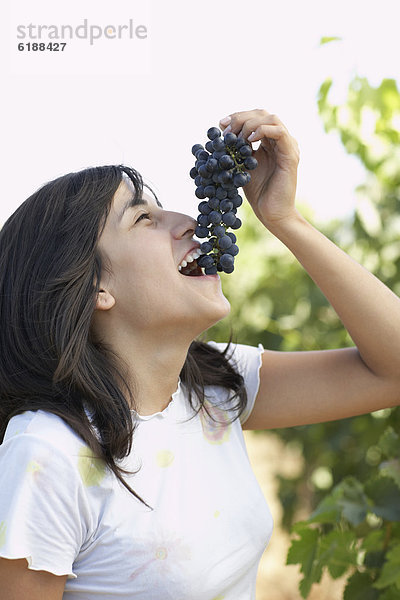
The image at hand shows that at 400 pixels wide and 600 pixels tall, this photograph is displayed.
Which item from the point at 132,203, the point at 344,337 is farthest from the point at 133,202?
the point at 344,337

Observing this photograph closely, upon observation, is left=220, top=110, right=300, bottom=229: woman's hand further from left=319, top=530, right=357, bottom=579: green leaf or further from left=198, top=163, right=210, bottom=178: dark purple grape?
left=319, top=530, right=357, bottom=579: green leaf

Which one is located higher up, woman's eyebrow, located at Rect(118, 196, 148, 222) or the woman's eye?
woman's eyebrow, located at Rect(118, 196, 148, 222)

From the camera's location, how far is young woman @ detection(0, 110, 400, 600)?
59.4 inches

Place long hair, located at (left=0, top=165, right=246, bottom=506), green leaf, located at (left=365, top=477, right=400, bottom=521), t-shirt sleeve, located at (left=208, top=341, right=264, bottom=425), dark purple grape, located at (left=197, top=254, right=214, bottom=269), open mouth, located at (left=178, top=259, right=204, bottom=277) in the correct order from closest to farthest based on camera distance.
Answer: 1. long hair, located at (left=0, top=165, right=246, bottom=506)
2. dark purple grape, located at (left=197, top=254, right=214, bottom=269)
3. open mouth, located at (left=178, top=259, right=204, bottom=277)
4. t-shirt sleeve, located at (left=208, top=341, right=264, bottom=425)
5. green leaf, located at (left=365, top=477, right=400, bottom=521)

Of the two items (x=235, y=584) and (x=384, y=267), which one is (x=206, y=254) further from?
(x=384, y=267)

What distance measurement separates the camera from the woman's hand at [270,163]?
1.77 metres

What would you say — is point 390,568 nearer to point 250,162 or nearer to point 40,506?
point 40,506

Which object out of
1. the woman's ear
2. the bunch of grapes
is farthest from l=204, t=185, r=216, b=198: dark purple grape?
the woman's ear

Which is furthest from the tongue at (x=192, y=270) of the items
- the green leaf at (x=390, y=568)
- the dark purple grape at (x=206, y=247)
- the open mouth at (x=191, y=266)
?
the green leaf at (x=390, y=568)

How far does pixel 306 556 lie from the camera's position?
7.20ft

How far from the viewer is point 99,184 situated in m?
1.81

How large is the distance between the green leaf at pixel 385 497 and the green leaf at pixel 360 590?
22cm

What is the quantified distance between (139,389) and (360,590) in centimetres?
99

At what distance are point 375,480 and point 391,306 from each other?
61 centimetres
